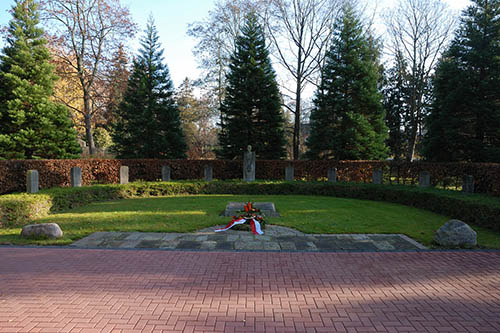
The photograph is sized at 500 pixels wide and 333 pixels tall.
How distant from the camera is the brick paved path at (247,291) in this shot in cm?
357

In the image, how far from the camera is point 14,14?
59.6 ft

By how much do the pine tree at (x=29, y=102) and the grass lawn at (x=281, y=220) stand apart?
8.25 meters

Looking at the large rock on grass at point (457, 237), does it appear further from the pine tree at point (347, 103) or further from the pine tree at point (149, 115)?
the pine tree at point (149, 115)

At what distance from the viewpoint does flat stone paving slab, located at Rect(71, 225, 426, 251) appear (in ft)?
21.4

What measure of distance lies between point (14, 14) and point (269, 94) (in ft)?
52.9

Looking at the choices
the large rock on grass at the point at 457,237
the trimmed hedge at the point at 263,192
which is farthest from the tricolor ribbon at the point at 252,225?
the trimmed hedge at the point at 263,192

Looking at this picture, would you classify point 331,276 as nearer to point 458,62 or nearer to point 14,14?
point 458,62

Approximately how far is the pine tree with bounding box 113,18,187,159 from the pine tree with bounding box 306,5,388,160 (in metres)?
10.1

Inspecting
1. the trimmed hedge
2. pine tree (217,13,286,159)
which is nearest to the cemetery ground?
the trimmed hedge

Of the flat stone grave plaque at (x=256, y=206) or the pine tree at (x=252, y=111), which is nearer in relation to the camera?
the flat stone grave plaque at (x=256, y=206)

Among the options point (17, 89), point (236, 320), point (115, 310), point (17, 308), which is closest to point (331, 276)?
point (236, 320)

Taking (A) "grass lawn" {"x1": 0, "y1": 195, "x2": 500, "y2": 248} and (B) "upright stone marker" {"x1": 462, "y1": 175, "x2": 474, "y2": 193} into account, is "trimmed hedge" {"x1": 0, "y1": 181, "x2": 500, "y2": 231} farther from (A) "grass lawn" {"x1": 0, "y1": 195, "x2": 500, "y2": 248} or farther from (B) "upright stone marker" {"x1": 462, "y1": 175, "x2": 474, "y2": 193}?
(B) "upright stone marker" {"x1": 462, "y1": 175, "x2": 474, "y2": 193}

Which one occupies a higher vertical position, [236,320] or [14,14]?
[14,14]

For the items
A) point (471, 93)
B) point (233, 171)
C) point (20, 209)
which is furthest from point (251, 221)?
point (471, 93)
